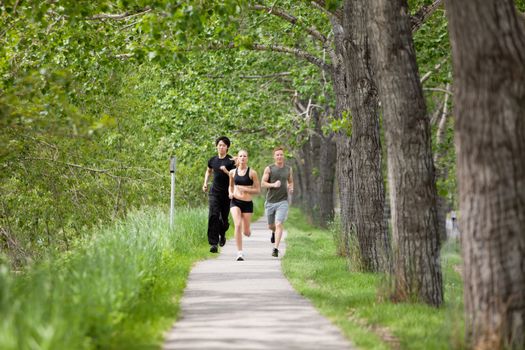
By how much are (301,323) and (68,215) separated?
534 inches

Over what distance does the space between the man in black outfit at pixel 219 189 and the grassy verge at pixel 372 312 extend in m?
2.63

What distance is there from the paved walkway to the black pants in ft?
9.81

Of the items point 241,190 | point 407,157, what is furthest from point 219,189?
point 407,157

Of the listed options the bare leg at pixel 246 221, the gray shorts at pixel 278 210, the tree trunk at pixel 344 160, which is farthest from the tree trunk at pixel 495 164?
the gray shorts at pixel 278 210

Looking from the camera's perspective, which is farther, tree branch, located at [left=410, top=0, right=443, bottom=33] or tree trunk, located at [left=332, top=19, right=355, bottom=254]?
tree trunk, located at [left=332, top=19, right=355, bottom=254]

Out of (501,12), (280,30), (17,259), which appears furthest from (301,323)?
(280,30)

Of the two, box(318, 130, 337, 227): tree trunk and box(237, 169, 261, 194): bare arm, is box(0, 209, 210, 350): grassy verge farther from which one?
box(318, 130, 337, 227): tree trunk

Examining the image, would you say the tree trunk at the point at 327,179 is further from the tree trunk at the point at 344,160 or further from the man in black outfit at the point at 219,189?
the man in black outfit at the point at 219,189

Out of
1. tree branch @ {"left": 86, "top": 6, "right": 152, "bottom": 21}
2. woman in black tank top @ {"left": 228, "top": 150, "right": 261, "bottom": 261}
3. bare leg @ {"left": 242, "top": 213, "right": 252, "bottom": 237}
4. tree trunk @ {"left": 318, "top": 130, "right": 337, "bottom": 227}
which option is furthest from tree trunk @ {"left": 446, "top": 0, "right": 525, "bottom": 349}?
tree trunk @ {"left": 318, "top": 130, "right": 337, "bottom": 227}

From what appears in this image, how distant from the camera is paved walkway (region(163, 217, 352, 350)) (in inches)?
294

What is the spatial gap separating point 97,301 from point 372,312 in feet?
9.52

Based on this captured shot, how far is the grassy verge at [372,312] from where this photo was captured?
7622 millimetres

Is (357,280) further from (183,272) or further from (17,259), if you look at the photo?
(17,259)

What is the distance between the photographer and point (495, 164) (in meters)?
7.13
